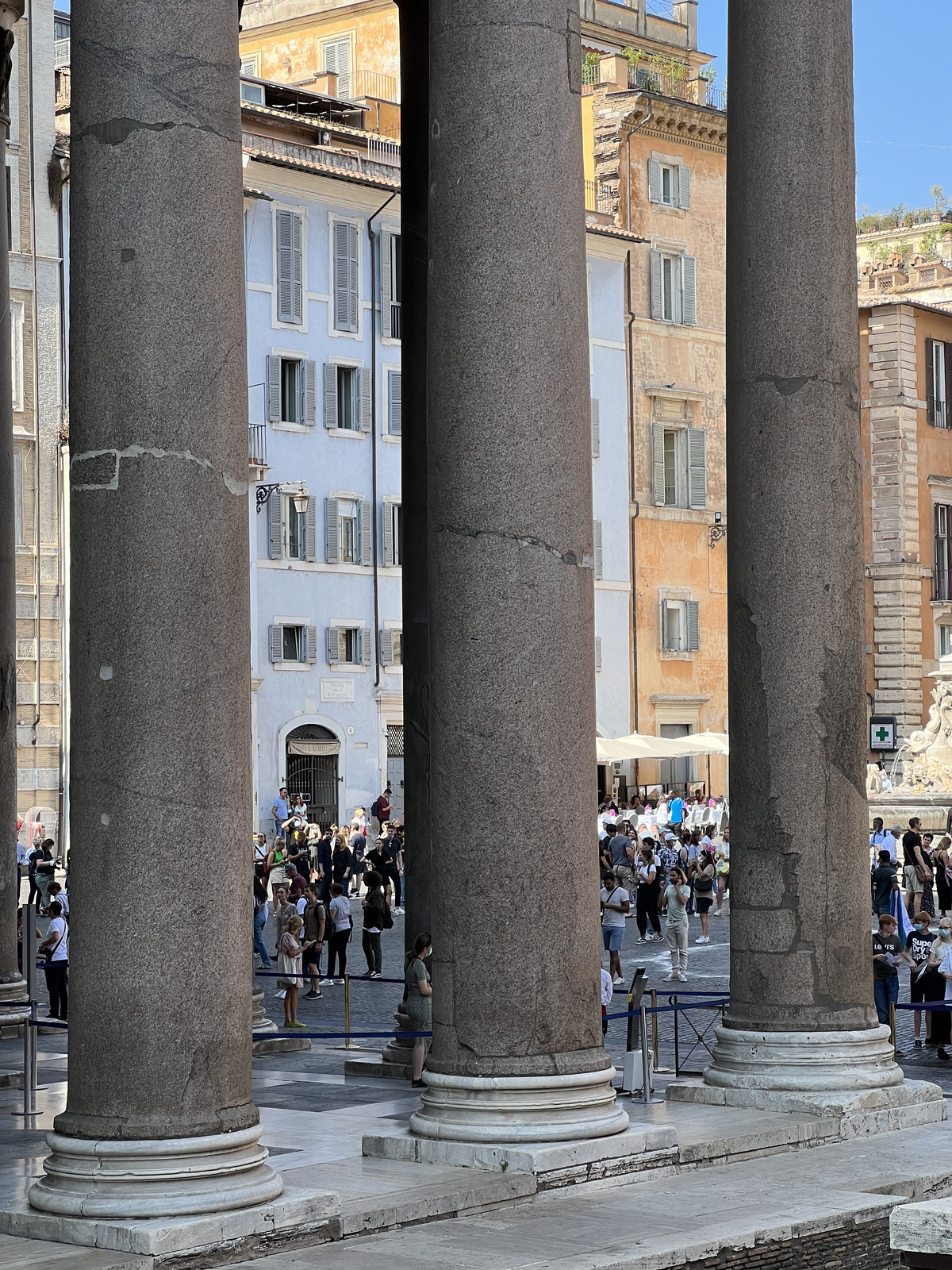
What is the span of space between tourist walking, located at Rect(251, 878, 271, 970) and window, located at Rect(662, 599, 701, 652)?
23762 millimetres

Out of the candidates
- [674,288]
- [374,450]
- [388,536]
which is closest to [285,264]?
[374,450]

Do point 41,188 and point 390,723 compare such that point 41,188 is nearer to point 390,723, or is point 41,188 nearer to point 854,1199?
point 390,723

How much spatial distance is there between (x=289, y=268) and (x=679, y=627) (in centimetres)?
1511

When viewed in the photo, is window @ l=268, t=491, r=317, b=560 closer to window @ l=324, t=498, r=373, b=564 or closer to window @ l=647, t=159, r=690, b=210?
window @ l=324, t=498, r=373, b=564

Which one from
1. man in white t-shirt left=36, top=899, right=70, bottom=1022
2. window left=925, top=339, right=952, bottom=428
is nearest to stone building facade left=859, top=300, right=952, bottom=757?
window left=925, top=339, right=952, bottom=428

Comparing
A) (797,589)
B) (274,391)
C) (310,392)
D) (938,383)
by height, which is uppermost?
(938,383)

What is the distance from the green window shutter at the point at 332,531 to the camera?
4647 centimetres

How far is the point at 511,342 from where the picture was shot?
10516 millimetres

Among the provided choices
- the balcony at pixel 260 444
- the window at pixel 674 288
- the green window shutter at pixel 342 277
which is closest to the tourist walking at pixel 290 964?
the balcony at pixel 260 444

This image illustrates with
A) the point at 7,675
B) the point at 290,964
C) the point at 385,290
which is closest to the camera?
the point at 7,675

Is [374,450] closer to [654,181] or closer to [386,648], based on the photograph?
[386,648]

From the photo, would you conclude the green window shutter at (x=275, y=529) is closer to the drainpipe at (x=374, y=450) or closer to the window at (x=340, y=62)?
the drainpipe at (x=374, y=450)

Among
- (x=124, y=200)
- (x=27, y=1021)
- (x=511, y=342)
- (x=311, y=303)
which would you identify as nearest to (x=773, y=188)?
(x=511, y=342)

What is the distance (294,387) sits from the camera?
4628 centimetres
